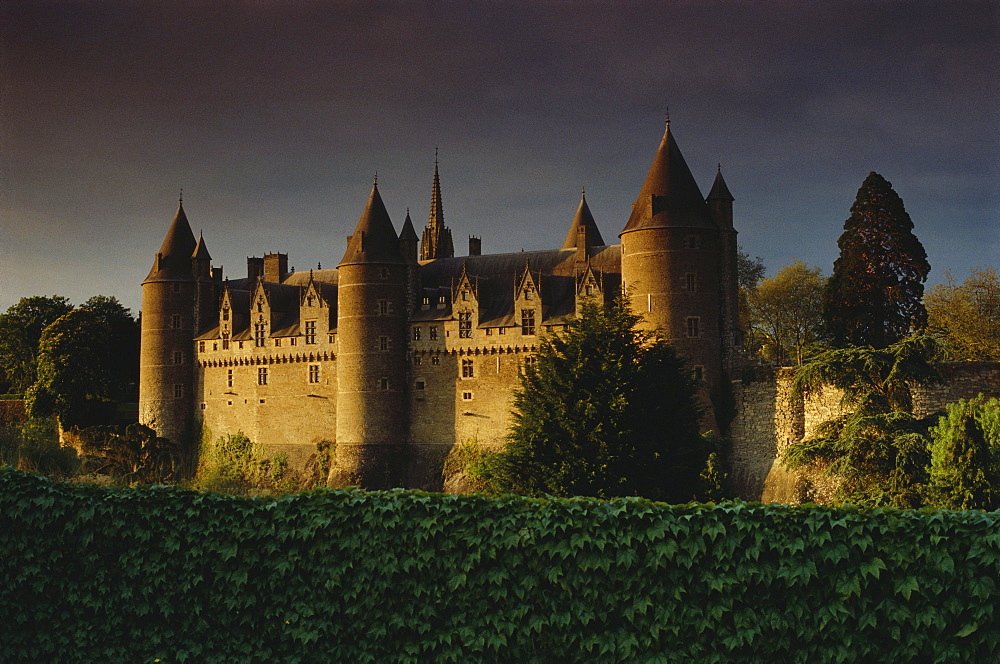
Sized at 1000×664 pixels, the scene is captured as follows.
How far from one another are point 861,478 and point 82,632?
25.5 metres

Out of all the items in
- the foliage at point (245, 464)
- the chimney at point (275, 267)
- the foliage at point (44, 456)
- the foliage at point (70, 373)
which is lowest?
the foliage at point (245, 464)

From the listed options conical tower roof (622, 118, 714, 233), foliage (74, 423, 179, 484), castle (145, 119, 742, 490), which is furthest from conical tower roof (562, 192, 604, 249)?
foliage (74, 423, 179, 484)

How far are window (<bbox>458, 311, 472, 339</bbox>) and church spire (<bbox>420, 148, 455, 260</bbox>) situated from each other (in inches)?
862

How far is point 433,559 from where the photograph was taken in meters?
15.6

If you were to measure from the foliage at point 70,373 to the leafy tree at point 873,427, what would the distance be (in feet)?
135

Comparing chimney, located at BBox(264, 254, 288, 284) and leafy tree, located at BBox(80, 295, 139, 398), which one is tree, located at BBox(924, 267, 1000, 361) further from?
leafy tree, located at BBox(80, 295, 139, 398)

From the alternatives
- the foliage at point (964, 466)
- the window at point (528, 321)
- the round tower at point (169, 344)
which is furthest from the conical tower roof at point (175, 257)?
the foliage at point (964, 466)

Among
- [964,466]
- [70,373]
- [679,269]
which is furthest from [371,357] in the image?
[964,466]

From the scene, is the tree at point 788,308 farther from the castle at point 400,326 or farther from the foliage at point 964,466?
the foliage at point 964,466

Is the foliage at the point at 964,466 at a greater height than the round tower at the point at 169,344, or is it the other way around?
the round tower at the point at 169,344

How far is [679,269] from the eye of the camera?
43.2 meters

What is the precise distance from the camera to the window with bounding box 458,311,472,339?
50.3 metres

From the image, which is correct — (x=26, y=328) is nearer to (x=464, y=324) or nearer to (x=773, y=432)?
(x=464, y=324)

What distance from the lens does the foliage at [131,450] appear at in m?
56.8
